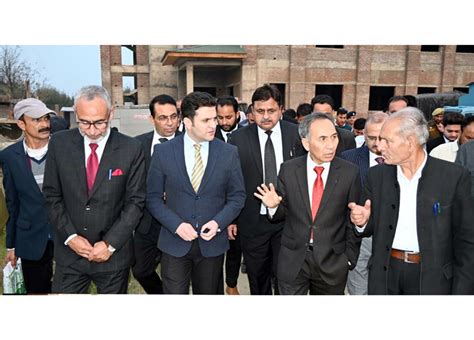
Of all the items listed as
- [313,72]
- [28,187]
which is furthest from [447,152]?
[313,72]

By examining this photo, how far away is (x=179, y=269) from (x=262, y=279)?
1218mm

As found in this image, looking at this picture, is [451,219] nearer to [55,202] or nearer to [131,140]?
[131,140]

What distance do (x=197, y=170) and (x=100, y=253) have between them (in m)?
0.99

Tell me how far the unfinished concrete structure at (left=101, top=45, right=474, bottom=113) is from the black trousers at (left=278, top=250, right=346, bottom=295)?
19.2 m

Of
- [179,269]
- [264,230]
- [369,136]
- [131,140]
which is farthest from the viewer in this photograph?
[264,230]

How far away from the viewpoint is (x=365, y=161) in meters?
3.55

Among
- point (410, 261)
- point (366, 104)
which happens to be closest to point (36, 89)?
point (366, 104)

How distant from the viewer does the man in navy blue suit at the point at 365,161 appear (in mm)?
3457

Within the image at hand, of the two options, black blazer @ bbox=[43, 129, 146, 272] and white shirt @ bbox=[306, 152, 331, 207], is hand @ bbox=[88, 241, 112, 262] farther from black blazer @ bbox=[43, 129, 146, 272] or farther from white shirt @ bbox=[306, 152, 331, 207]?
white shirt @ bbox=[306, 152, 331, 207]

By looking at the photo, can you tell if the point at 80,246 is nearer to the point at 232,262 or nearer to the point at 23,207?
the point at 23,207

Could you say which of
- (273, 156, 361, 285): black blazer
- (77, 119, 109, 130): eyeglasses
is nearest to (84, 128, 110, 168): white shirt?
(77, 119, 109, 130): eyeglasses

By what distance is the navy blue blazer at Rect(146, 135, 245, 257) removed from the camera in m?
3.08

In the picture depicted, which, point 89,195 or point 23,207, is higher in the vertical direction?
point 89,195

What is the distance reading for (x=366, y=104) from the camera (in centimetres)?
2369
